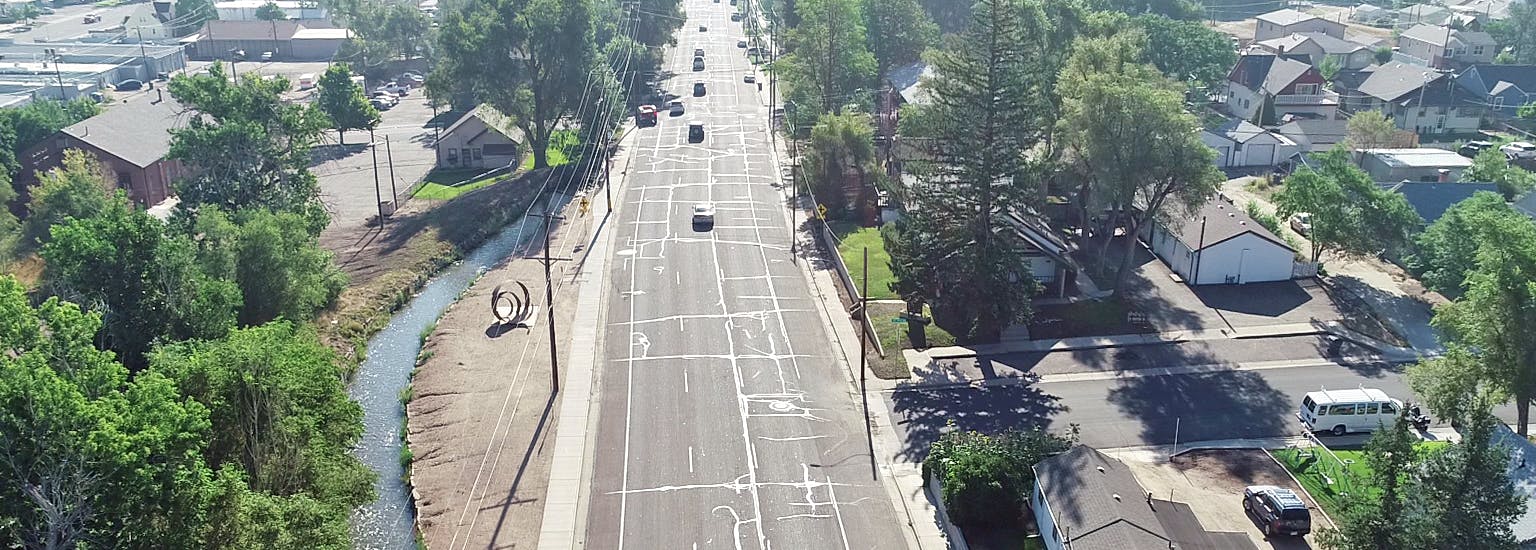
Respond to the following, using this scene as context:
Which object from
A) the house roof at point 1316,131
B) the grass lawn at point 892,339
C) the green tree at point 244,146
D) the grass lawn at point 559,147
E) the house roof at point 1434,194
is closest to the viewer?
the grass lawn at point 892,339

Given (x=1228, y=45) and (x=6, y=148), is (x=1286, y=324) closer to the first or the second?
(x=1228, y=45)

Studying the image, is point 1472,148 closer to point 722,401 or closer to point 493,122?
point 722,401

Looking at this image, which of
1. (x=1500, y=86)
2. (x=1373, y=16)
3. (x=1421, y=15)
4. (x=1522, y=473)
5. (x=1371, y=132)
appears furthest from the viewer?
(x=1373, y=16)

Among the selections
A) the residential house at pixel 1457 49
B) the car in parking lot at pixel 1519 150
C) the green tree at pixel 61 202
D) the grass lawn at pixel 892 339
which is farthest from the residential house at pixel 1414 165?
the green tree at pixel 61 202

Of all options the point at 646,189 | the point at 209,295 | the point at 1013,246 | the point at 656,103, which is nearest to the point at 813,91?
the point at 646,189

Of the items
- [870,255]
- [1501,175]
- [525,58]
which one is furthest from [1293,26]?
[525,58]

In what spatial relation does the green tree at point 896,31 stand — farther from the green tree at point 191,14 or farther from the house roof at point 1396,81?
the green tree at point 191,14

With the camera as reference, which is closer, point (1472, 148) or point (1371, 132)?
point (1371, 132)
